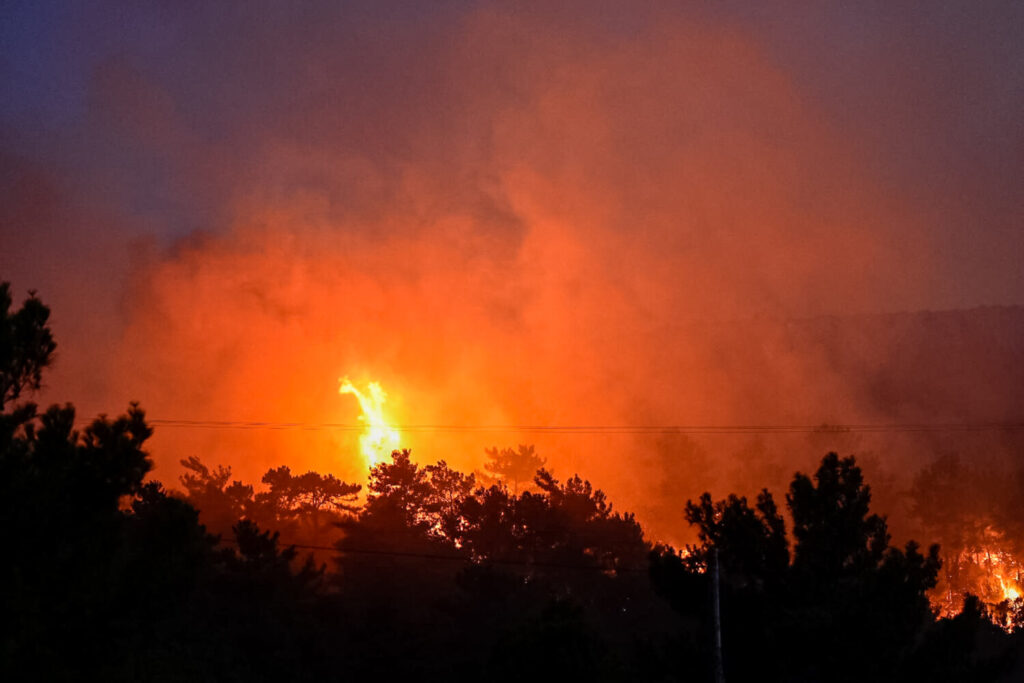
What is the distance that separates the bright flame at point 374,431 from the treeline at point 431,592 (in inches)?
2470

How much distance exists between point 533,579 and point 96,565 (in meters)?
34.7

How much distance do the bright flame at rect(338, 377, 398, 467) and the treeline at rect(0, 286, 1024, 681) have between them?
62.7 metres

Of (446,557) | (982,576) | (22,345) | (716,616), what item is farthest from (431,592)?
(982,576)

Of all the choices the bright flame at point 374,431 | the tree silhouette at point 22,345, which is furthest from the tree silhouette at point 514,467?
the tree silhouette at point 22,345

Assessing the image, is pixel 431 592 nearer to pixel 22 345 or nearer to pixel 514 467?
pixel 22 345

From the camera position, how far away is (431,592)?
51.5 m

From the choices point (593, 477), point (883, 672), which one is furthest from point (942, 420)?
point (883, 672)

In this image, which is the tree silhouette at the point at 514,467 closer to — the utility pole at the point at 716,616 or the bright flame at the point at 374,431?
the bright flame at the point at 374,431

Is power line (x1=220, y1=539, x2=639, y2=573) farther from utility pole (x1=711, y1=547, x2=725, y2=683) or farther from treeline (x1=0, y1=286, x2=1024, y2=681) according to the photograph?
utility pole (x1=711, y1=547, x2=725, y2=683)

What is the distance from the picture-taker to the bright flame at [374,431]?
119125 mm

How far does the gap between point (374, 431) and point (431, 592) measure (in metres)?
73.2

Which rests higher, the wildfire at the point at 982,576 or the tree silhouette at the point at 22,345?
the wildfire at the point at 982,576

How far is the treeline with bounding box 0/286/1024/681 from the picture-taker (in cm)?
1897

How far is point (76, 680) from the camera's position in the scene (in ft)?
62.0
